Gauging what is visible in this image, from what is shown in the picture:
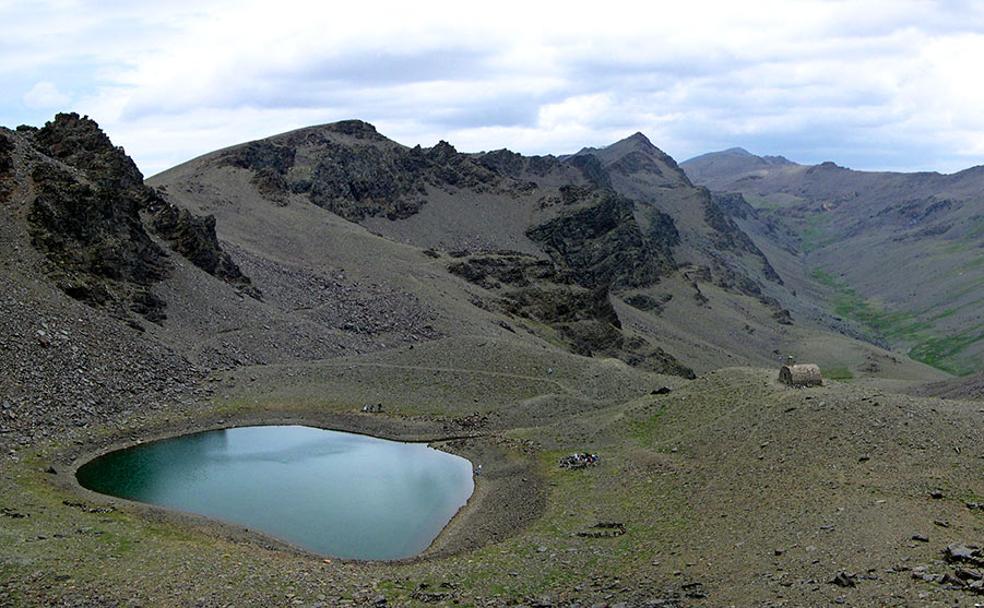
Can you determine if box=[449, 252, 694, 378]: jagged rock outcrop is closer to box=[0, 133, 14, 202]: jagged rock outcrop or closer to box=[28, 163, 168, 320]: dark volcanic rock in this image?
box=[28, 163, 168, 320]: dark volcanic rock

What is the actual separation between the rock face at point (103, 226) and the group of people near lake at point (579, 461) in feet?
131

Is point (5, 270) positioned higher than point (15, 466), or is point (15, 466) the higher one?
point (5, 270)

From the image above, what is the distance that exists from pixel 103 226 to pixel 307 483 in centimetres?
4012

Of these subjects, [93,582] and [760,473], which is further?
[760,473]

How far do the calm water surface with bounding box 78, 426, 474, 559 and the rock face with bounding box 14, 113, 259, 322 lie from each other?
777 inches

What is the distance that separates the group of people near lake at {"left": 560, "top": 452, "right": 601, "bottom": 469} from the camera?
50812 mm

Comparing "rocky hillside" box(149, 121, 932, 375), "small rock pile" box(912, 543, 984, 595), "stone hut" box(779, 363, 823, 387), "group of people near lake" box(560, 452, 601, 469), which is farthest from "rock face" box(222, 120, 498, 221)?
"small rock pile" box(912, 543, 984, 595)

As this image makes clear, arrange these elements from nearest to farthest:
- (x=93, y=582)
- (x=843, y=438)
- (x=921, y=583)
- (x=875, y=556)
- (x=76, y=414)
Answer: (x=921, y=583) < (x=875, y=556) < (x=93, y=582) < (x=843, y=438) < (x=76, y=414)

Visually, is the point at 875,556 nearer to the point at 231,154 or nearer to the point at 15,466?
the point at 15,466

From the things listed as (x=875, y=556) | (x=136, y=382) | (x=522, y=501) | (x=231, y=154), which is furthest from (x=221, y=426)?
(x=231, y=154)

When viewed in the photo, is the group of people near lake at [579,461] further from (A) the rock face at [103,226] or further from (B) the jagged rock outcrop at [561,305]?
(B) the jagged rock outcrop at [561,305]

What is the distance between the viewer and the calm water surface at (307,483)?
4603 centimetres

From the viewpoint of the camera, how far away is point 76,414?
57.8 meters

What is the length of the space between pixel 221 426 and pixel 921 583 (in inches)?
1883
